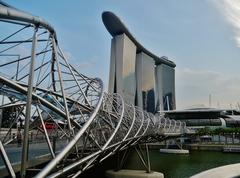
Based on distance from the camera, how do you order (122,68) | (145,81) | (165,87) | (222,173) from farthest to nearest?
(165,87), (145,81), (122,68), (222,173)

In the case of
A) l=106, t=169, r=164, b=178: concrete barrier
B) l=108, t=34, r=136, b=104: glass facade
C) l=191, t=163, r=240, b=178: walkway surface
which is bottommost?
l=106, t=169, r=164, b=178: concrete barrier

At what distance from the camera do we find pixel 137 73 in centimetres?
15888

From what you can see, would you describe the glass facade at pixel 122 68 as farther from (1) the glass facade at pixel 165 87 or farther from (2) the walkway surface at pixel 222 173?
(2) the walkway surface at pixel 222 173

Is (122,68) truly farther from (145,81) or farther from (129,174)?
(129,174)

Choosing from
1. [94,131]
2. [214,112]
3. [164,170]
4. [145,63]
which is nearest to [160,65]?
[145,63]

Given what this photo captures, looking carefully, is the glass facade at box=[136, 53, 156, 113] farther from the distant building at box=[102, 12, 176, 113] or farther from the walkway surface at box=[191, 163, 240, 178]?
the walkway surface at box=[191, 163, 240, 178]

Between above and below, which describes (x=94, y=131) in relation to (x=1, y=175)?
above

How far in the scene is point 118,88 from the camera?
129125 millimetres

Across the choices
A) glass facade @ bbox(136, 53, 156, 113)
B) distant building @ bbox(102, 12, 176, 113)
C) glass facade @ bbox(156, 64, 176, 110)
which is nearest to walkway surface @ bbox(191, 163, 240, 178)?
distant building @ bbox(102, 12, 176, 113)

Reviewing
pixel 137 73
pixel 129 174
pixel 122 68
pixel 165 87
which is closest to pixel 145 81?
pixel 137 73

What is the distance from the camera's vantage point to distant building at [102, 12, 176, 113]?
5177 inches

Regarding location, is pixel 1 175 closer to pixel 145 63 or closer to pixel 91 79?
pixel 91 79

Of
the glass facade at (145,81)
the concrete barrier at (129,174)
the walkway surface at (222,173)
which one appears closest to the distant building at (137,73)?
the glass facade at (145,81)

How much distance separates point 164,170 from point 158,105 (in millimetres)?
138556
